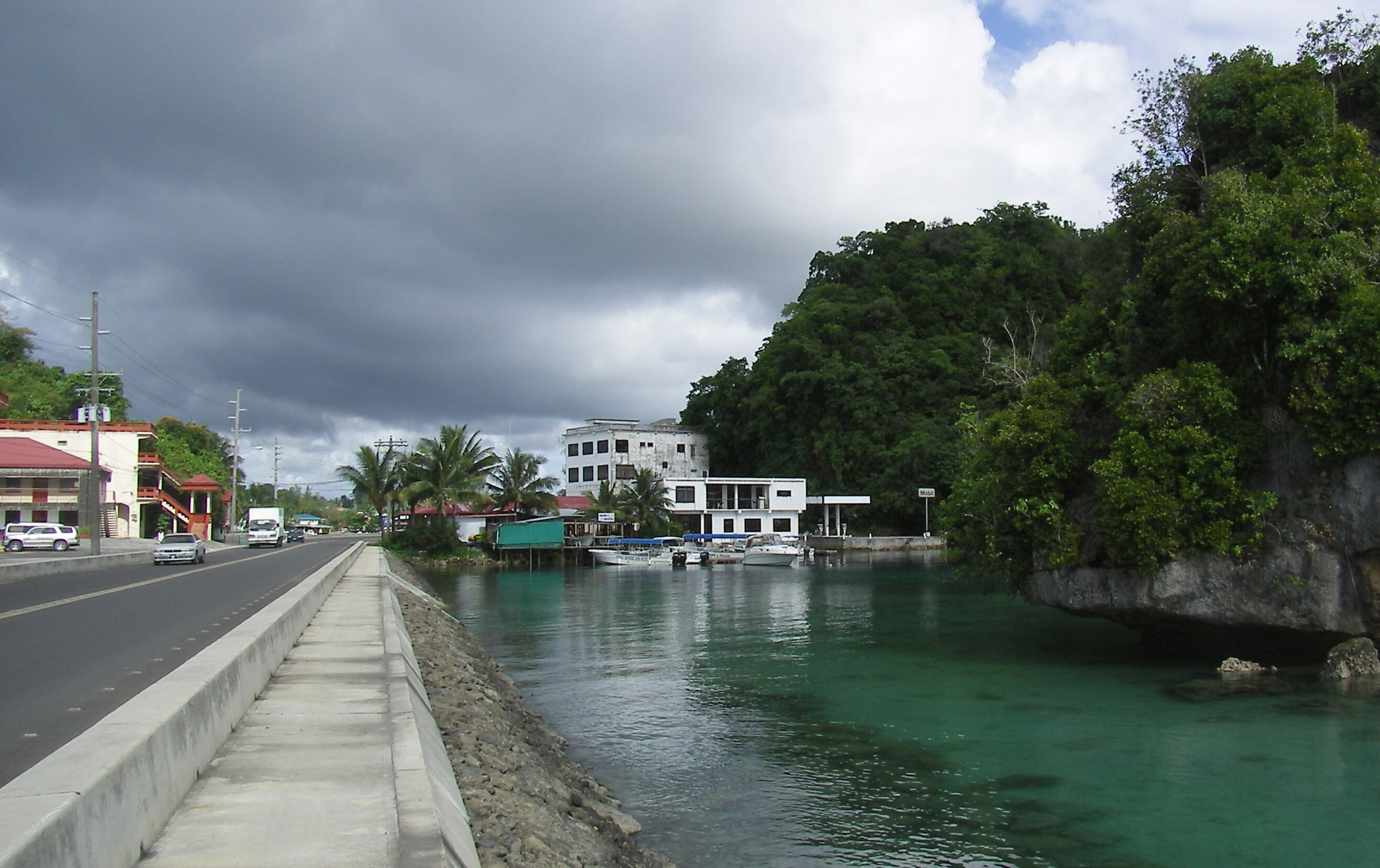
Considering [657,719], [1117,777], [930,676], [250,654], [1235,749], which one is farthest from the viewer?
[930,676]

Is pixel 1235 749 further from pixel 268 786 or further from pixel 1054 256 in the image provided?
pixel 1054 256

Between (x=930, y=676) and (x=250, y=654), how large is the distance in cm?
1515

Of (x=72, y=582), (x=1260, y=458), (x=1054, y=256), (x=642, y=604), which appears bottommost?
(x=642, y=604)

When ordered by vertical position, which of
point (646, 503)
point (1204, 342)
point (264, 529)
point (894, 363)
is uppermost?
point (894, 363)

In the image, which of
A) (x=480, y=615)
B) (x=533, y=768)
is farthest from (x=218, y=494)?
(x=533, y=768)

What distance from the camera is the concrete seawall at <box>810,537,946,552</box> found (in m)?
83.8

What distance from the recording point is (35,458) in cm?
5394

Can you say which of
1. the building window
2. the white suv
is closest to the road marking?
the white suv

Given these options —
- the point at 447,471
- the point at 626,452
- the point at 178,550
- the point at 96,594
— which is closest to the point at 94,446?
the point at 178,550

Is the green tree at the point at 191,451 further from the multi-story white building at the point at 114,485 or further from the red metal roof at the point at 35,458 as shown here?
the red metal roof at the point at 35,458

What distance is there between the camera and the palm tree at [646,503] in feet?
267

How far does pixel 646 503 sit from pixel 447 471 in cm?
1800

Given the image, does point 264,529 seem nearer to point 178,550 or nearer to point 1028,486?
point 178,550

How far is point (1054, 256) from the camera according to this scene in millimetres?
93188
